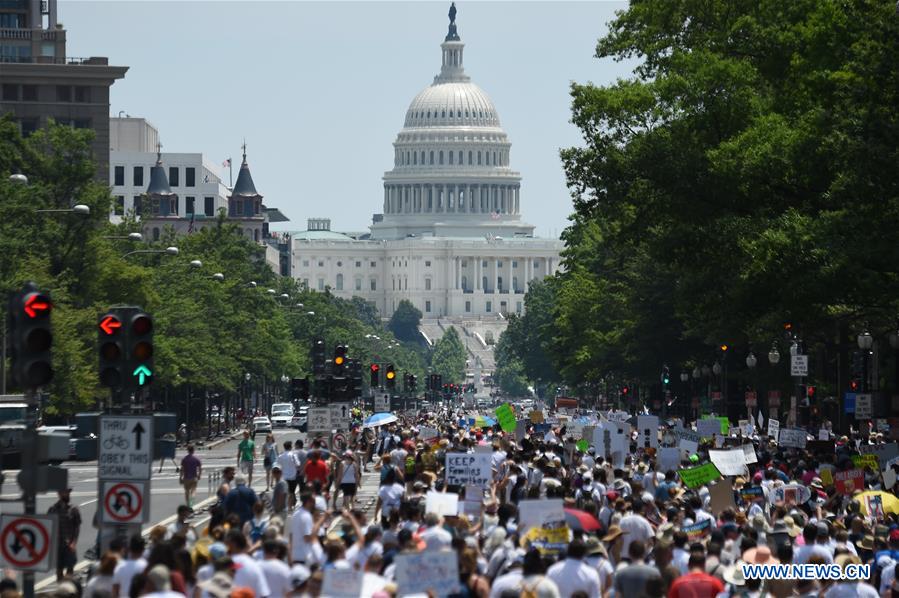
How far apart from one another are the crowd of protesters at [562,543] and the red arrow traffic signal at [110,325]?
228cm

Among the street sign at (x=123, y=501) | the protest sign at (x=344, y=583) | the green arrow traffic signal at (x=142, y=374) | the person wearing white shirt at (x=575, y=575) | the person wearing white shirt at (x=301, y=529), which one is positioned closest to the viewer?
the protest sign at (x=344, y=583)

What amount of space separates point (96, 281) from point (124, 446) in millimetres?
52169

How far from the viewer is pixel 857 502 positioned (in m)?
28.5

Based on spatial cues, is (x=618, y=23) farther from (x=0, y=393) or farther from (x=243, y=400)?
(x=243, y=400)

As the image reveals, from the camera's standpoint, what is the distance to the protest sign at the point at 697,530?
25.1m

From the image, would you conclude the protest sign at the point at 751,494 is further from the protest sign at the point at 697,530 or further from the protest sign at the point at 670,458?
the protest sign at the point at 670,458

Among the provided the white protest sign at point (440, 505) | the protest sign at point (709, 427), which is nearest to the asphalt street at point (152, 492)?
the white protest sign at point (440, 505)

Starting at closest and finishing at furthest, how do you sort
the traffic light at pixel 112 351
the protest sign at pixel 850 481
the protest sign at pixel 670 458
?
1. the traffic light at pixel 112 351
2. the protest sign at pixel 850 481
3. the protest sign at pixel 670 458

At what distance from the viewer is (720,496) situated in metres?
30.8

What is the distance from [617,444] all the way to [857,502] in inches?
704

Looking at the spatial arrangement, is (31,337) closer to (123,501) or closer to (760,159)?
(123,501)

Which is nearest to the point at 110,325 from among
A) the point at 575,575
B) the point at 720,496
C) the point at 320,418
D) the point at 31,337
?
the point at 31,337

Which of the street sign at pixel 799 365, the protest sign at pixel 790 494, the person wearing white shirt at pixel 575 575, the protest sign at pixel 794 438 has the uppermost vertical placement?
the street sign at pixel 799 365

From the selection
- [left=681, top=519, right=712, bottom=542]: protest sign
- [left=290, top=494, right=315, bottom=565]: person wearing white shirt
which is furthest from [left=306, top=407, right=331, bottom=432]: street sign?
[left=681, top=519, right=712, bottom=542]: protest sign
